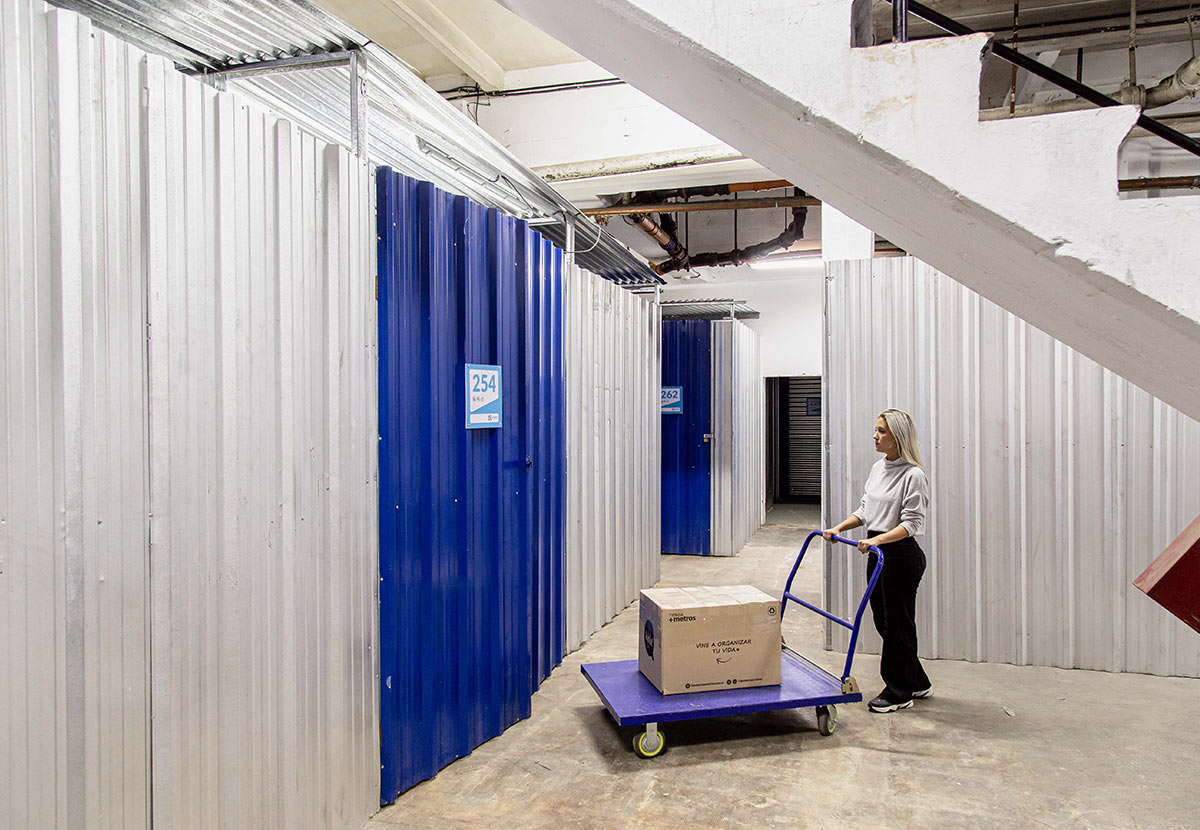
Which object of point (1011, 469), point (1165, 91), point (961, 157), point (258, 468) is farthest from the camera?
point (1011, 469)

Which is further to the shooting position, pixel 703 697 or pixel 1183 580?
pixel 703 697

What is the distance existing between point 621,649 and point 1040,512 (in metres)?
2.91

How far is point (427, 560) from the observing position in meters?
3.52

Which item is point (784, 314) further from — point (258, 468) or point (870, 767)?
point (258, 468)

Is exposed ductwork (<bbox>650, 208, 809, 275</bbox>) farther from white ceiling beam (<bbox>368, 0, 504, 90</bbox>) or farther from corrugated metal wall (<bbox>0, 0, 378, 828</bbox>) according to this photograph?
corrugated metal wall (<bbox>0, 0, 378, 828</bbox>)

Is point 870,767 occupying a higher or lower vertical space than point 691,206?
lower

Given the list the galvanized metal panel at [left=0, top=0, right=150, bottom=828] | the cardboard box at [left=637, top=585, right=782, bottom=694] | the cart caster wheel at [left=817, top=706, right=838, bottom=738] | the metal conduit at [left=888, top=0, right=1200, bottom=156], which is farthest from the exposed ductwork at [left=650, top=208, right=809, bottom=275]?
the galvanized metal panel at [left=0, top=0, right=150, bottom=828]

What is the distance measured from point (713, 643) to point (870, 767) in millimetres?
914

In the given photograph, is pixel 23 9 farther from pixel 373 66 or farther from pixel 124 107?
pixel 373 66

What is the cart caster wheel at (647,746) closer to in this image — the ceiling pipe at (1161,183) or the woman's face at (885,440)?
the woman's face at (885,440)

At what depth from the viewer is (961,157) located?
1.74m

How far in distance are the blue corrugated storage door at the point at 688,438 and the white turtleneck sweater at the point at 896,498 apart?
4.21 m

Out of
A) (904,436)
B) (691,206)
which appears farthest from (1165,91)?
(691,206)

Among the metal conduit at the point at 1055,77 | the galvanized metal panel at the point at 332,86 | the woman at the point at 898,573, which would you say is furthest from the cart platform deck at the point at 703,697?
the metal conduit at the point at 1055,77
